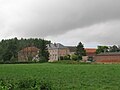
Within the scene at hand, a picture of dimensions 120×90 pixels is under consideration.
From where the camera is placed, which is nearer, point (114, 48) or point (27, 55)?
point (27, 55)

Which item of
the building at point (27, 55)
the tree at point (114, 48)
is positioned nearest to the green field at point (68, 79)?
the building at point (27, 55)

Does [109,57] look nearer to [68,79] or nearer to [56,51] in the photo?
[56,51]

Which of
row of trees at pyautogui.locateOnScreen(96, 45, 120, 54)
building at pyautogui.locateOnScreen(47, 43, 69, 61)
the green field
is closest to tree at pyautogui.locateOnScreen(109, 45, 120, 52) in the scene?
row of trees at pyautogui.locateOnScreen(96, 45, 120, 54)

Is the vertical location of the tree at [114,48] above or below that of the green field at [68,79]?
above

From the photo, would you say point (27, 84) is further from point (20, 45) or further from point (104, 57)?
point (20, 45)

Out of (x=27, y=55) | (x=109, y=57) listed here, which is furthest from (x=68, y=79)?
(x=27, y=55)

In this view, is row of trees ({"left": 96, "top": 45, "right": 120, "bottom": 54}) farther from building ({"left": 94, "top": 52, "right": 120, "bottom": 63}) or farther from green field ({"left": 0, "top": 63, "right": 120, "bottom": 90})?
green field ({"left": 0, "top": 63, "right": 120, "bottom": 90})

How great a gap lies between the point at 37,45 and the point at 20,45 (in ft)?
37.4

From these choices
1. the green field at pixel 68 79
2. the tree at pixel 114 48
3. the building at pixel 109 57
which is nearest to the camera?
the green field at pixel 68 79

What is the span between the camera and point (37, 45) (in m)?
192

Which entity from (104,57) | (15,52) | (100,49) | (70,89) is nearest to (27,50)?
(15,52)

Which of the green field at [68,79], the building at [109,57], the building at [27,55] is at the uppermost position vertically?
the building at [27,55]

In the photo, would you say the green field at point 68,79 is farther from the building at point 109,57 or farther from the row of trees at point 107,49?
the row of trees at point 107,49

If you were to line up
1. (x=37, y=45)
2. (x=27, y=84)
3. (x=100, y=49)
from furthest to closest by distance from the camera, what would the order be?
(x=37, y=45) < (x=100, y=49) < (x=27, y=84)
